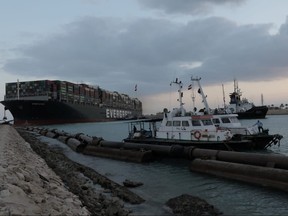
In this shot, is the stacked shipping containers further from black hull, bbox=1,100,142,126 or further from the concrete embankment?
the concrete embankment

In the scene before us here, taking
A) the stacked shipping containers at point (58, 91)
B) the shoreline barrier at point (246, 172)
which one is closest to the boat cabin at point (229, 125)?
the shoreline barrier at point (246, 172)

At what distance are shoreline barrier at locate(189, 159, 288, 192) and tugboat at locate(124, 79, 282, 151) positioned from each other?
22.9 ft

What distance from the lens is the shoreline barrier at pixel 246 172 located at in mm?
14828

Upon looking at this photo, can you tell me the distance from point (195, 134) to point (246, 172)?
39.5ft

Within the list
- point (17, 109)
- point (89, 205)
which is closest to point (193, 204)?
point (89, 205)

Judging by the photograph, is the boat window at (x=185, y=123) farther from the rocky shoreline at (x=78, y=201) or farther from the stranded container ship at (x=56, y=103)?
the stranded container ship at (x=56, y=103)

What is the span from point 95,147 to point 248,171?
17.8 metres

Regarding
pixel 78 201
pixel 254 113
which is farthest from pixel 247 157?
pixel 254 113

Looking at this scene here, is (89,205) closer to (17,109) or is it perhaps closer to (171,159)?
(171,159)

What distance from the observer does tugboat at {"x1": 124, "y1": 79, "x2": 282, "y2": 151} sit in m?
26.9

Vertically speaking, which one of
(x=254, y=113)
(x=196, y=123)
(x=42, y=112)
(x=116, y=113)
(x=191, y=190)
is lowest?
(x=191, y=190)

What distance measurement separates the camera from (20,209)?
803 cm

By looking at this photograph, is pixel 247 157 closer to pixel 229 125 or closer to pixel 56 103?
pixel 229 125

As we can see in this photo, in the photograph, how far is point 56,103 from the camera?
107375mm
